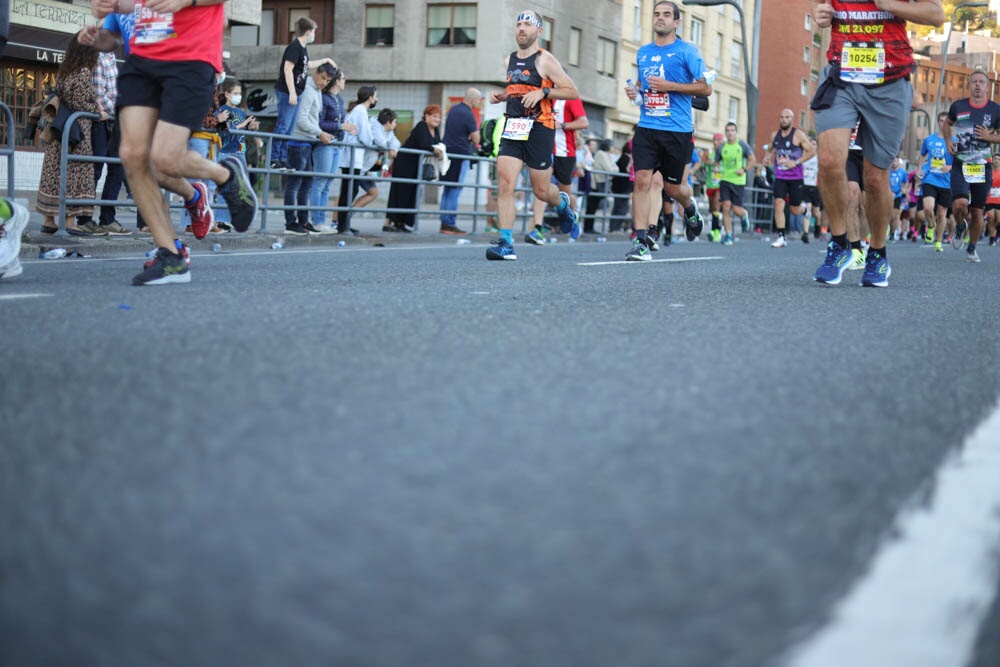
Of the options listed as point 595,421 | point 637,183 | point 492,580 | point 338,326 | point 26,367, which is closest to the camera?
point 492,580

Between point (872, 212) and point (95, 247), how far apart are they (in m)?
5.75

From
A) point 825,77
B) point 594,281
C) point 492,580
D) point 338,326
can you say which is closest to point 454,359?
point 338,326

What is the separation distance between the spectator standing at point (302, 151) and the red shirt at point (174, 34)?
707cm

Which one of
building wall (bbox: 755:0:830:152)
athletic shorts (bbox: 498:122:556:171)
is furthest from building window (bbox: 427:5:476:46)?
athletic shorts (bbox: 498:122:556:171)

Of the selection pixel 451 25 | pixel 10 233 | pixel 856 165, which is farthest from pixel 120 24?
pixel 451 25

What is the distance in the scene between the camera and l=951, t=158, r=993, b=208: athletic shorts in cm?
1538

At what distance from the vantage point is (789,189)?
2273cm

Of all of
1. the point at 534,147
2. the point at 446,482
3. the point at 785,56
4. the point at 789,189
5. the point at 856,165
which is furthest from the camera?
the point at 785,56

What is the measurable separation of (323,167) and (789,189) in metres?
10.8

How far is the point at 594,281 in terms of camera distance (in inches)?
303

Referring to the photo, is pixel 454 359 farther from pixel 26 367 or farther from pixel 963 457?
pixel 963 457

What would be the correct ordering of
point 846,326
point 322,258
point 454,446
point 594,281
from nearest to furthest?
point 454,446
point 846,326
point 594,281
point 322,258

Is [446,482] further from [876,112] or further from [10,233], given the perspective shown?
[876,112]

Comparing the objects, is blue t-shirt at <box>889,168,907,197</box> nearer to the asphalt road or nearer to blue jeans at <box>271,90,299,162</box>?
blue jeans at <box>271,90,299,162</box>
